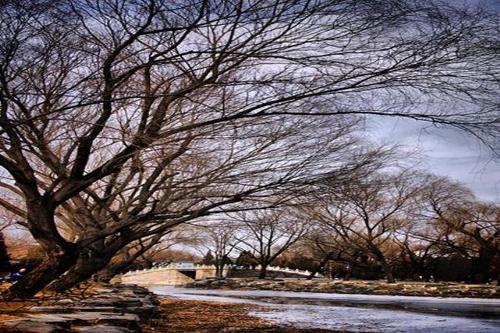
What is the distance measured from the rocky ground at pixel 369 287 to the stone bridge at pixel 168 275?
598cm

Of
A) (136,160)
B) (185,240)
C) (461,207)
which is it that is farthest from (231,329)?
(461,207)

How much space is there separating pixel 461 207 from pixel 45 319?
31.8 m

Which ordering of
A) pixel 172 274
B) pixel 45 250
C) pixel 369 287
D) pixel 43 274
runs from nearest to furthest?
pixel 45 250 < pixel 43 274 < pixel 369 287 < pixel 172 274

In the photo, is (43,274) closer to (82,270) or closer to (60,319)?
(82,270)

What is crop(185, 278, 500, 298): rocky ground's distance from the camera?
26000 millimetres

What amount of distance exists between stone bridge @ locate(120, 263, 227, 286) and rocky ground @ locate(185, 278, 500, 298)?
5.98 meters

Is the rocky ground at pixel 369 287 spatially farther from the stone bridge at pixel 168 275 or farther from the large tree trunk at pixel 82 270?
the large tree trunk at pixel 82 270

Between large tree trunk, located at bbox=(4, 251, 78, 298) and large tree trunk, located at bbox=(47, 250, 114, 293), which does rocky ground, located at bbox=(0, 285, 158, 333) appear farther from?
large tree trunk, located at bbox=(47, 250, 114, 293)

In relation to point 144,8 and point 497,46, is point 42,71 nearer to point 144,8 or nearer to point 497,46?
point 144,8

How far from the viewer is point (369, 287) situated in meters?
31.3

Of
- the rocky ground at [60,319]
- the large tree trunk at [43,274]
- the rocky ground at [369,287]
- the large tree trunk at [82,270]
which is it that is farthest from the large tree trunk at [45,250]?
the rocky ground at [369,287]

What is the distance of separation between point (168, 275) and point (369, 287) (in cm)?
2742

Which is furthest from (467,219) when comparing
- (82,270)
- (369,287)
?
(82,270)

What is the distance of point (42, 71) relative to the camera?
6.43 metres
